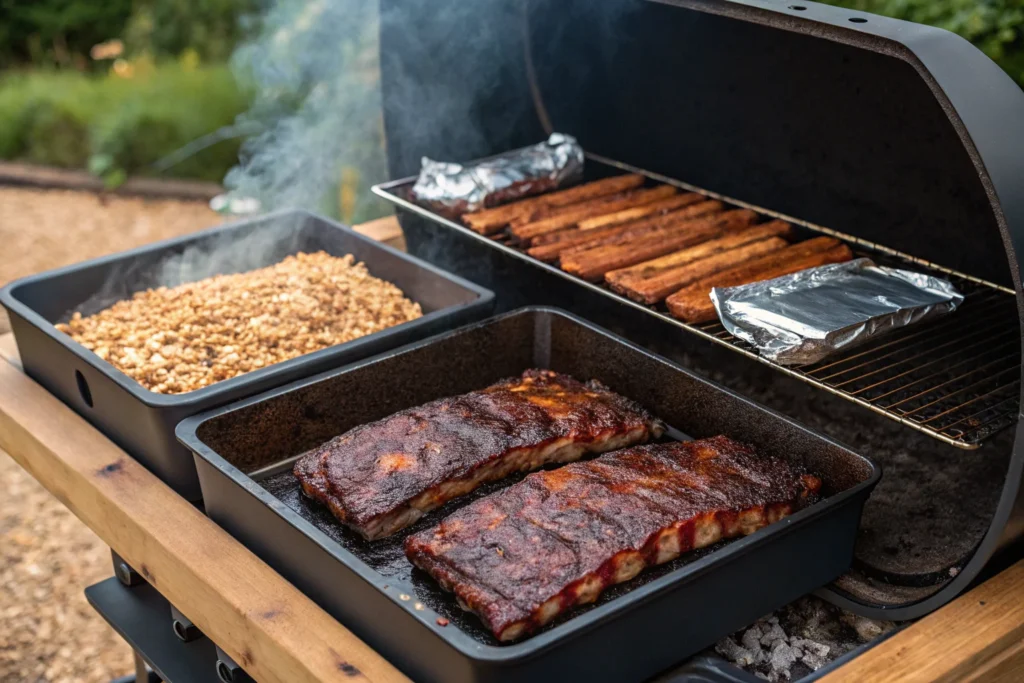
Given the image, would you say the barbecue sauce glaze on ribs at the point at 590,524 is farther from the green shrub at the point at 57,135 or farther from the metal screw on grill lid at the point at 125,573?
the green shrub at the point at 57,135

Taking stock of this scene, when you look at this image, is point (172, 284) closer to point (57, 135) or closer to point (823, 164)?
point (823, 164)

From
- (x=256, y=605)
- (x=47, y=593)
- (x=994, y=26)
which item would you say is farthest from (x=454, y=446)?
(x=47, y=593)

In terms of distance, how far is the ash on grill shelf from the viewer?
1.97 m

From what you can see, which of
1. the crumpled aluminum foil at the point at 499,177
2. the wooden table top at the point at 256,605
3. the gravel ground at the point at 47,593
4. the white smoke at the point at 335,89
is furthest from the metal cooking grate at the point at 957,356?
the white smoke at the point at 335,89

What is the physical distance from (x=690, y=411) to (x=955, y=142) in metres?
0.91

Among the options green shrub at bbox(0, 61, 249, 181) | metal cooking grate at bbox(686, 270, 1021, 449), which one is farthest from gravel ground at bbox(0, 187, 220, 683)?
metal cooking grate at bbox(686, 270, 1021, 449)

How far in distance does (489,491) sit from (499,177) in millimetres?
1292

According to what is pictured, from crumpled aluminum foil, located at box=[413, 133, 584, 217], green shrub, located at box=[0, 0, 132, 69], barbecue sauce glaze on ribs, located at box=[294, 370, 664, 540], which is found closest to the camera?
barbecue sauce glaze on ribs, located at box=[294, 370, 664, 540]

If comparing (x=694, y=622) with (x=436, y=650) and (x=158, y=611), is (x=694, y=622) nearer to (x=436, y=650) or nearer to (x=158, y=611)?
(x=436, y=650)

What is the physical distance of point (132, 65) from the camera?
9.73m

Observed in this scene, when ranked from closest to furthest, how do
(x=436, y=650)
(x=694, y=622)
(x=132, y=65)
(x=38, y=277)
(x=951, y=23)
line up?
(x=436, y=650), (x=694, y=622), (x=38, y=277), (x=951, y=23), (x=132, y=65)

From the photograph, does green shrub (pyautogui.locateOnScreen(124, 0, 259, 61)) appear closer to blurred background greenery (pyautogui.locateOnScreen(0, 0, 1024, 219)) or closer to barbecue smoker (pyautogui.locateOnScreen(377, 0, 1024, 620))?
blurred background greenery (pyautogui.locateOnScreen(0, 0, 1024, 219))

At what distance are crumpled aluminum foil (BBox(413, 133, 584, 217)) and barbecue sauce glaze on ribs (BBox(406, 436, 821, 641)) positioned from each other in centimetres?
118

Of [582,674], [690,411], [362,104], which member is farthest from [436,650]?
[362,104]
